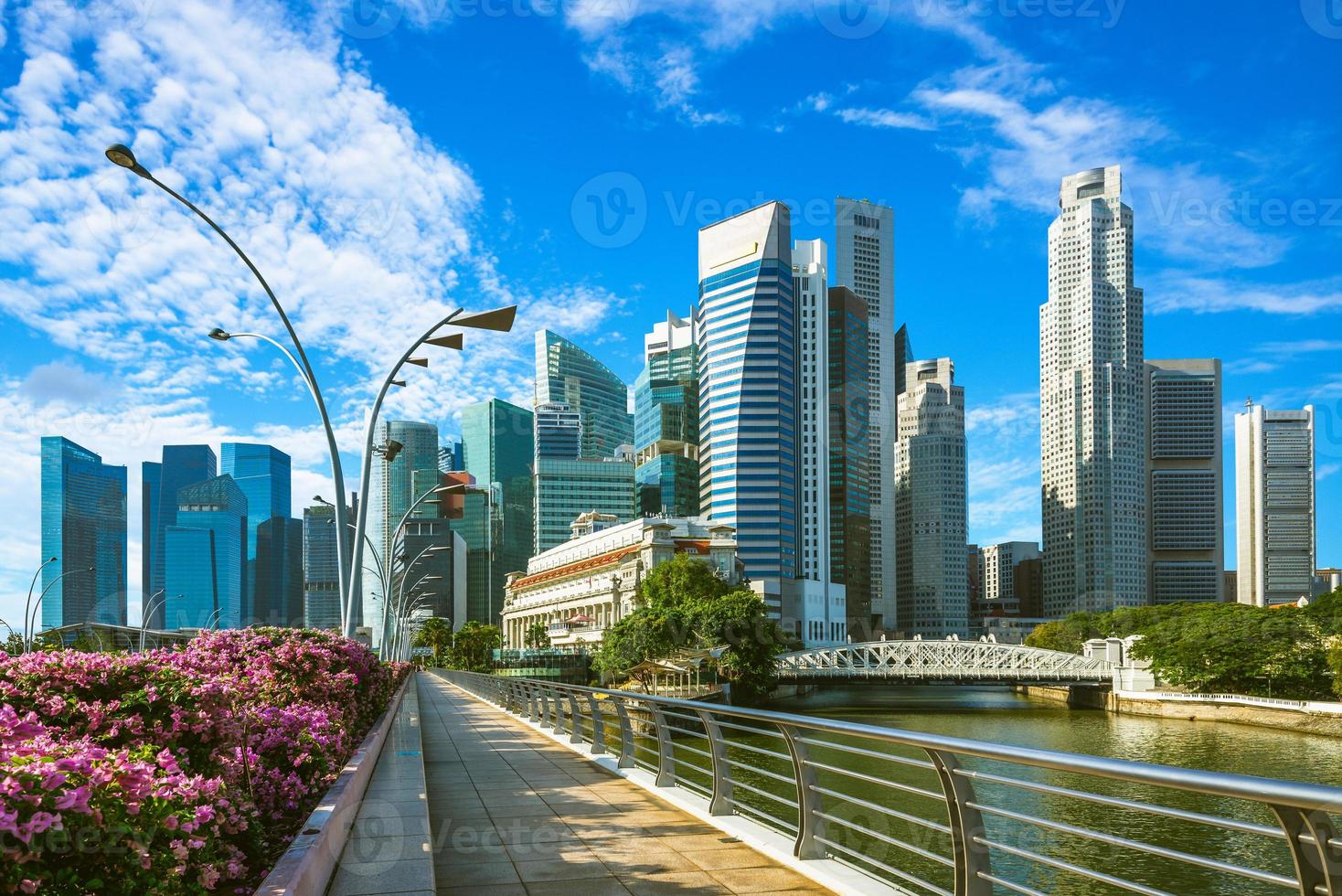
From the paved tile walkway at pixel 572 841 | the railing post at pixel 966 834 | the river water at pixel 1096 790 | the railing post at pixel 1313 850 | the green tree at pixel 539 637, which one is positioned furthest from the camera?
the green tree at pixel 539 637

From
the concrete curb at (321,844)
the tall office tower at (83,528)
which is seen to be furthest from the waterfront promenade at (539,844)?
the tall office tower at (83,528)

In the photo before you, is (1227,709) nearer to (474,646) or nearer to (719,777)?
(719,777)

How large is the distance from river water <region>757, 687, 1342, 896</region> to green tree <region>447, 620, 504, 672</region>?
48923 mm

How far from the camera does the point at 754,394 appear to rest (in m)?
156

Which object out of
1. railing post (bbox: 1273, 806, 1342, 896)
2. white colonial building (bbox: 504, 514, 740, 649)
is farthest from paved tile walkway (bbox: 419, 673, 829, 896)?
white colonial building (bbox: 504, 514, 740, 649)

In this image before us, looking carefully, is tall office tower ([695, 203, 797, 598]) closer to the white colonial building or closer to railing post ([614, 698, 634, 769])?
the white colonial building

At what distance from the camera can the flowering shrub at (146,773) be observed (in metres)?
3.31

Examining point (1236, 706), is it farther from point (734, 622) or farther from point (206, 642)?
point (206, 642)

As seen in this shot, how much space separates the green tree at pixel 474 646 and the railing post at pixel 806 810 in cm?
11578

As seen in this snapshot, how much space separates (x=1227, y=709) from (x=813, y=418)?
372 feet

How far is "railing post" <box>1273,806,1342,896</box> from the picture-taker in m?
3.64

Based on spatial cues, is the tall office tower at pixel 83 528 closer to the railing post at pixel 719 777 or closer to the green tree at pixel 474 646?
the green tree at pixel 474 646

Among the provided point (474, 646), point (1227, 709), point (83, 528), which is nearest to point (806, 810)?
point (1227, 709)

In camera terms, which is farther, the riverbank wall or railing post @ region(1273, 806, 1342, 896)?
the riverbank wall
